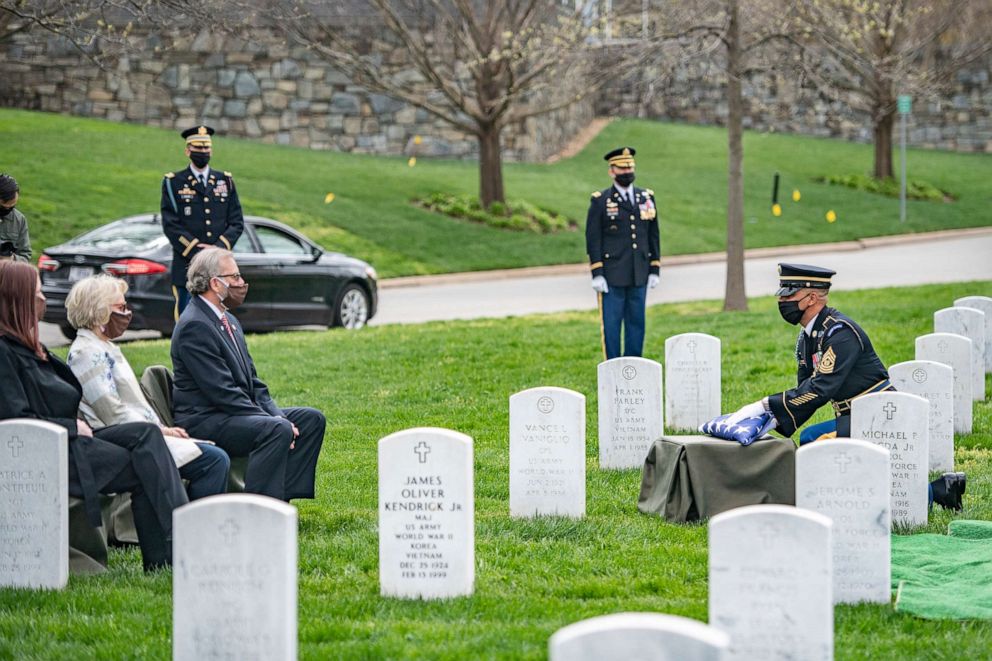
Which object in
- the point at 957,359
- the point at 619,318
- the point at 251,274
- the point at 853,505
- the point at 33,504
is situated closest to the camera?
the point at 853,505

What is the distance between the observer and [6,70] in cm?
→ 3441

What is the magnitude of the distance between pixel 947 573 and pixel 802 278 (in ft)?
7.00

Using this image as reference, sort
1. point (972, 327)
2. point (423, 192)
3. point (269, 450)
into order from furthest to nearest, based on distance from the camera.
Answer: point (423, 192) → point (972, 327) → point (269, 450)

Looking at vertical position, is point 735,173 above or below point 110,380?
above

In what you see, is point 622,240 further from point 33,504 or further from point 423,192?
point 423,192

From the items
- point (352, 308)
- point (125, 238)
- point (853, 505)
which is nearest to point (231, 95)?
point (352, 308)

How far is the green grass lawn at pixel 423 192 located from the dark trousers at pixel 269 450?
54.0 ft

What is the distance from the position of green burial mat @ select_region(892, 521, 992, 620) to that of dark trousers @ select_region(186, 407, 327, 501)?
11.2ft

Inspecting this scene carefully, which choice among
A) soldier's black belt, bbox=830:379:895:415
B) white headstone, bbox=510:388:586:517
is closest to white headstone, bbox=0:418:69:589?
white headstone, bbox=510:388:586:517

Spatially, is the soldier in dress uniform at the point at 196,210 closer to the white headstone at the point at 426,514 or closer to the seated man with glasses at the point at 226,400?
the seated man with glasses at the point at 226,400

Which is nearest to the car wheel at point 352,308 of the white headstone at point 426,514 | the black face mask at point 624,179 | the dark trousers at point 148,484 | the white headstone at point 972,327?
the black face mask at point 624,179

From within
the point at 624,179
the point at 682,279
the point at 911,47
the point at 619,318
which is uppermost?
the point at 911,47

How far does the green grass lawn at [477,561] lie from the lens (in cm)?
600

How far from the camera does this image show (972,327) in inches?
504
